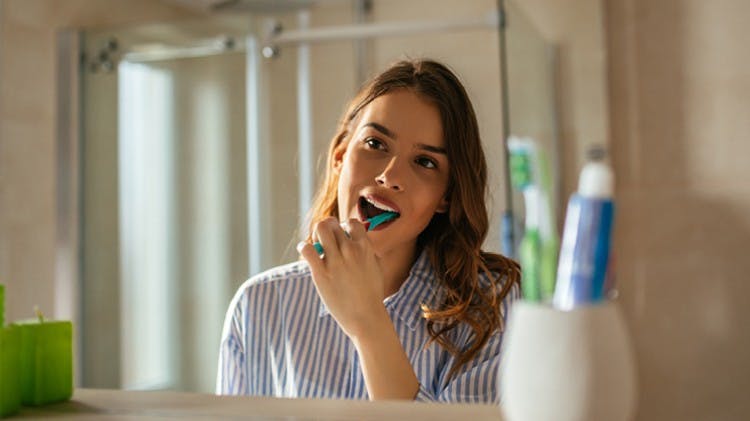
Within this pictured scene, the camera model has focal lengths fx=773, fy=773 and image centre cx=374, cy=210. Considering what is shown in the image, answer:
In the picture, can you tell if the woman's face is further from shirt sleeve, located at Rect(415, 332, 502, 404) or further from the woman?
shirt sleeve, located at Rect(415, 332, 502, 404)

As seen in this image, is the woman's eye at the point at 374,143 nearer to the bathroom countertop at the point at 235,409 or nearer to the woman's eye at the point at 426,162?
the woman's eye at the point at 426,162

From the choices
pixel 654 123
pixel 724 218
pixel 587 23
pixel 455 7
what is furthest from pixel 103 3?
pixel 724 218

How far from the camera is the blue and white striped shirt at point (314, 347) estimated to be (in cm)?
65

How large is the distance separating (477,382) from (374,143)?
0.72 ft

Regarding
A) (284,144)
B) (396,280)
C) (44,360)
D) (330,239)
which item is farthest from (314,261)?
(284,144)

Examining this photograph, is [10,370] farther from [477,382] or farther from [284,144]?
[284,144]

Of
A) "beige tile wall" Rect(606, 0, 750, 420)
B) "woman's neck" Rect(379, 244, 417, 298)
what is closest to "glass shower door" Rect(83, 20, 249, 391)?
"woman's neck" Rect(379, 244, 417, 298)

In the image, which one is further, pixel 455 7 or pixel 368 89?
pixel 455 7

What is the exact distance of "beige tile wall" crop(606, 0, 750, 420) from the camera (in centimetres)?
93

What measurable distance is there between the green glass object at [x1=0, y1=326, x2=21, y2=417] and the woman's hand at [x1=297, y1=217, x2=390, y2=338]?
0.76ft

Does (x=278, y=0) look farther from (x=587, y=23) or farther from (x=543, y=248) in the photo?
(x=543, y=248)

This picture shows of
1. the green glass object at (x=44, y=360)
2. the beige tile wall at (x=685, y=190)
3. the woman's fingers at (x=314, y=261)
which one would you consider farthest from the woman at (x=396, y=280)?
the beige tile wall at (x=685, y=190)

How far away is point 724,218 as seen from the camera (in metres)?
0.94

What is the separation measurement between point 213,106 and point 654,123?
62cm
